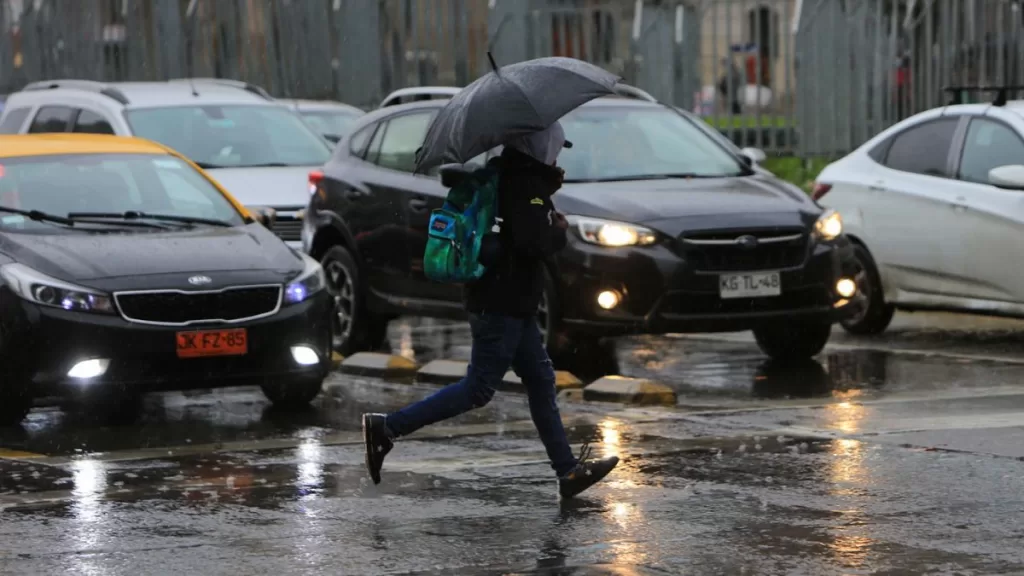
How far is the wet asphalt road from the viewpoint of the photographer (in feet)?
22.6

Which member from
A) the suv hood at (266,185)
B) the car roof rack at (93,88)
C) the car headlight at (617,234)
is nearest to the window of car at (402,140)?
the suv hood at (266,185)

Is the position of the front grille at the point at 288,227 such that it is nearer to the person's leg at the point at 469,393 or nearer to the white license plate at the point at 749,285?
the white license plate at the point at 749,285

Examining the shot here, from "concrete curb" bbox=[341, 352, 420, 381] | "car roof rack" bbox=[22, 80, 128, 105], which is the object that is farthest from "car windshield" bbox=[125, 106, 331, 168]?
"concrete curb" bbox=[341, 352, 420, 381]

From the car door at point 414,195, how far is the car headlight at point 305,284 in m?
1.82

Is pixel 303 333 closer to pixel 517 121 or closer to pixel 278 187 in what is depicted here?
pixel 517 121

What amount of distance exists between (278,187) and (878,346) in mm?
5144

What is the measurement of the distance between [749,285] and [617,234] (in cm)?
83

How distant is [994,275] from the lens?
43.4 ft

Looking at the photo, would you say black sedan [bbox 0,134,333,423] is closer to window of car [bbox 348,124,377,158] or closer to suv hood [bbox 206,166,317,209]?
window of car [bbox 348,124,377,158]

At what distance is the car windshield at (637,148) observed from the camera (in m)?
13.1

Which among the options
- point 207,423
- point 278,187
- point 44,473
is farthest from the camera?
point 278,187

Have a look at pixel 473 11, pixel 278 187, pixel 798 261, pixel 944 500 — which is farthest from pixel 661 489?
pixel 473 11

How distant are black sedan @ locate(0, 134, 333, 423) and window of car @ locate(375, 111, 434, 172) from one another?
2262 mm

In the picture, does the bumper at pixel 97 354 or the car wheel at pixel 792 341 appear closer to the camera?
the bumper at pixel 97 354
